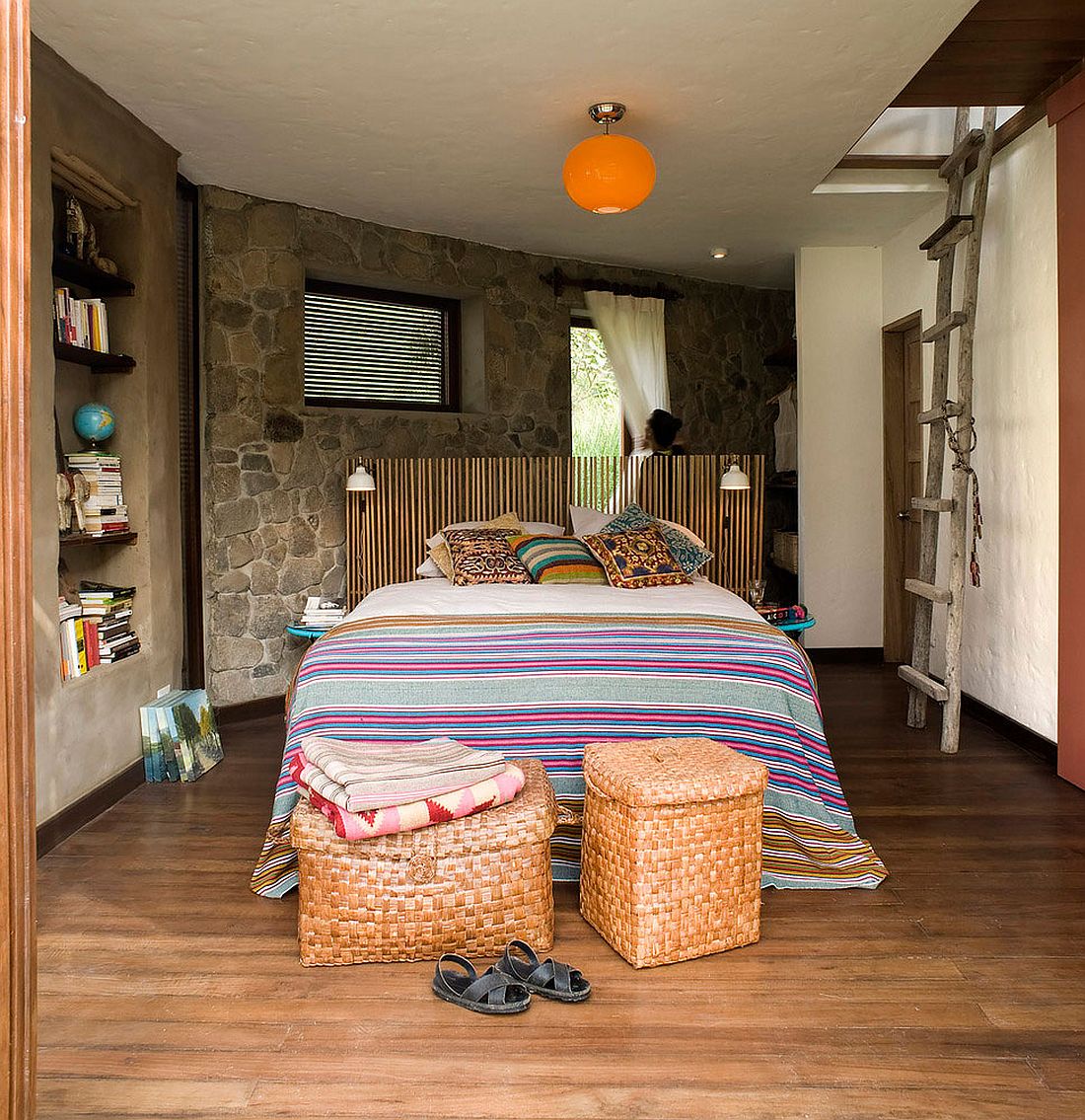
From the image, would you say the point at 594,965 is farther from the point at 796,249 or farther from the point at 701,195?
the point at 796,249

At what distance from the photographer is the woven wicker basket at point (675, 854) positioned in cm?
242

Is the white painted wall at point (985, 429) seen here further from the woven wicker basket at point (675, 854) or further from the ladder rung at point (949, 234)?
the woven wicker basket at point (675, 854)

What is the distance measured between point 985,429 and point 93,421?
405 centimetres

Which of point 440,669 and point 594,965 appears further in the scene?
point 440,669

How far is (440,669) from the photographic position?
10.5 ft

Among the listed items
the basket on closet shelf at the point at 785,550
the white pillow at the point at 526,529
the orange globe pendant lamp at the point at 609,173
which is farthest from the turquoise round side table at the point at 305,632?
the basket on closet shelf at the point at 785,550

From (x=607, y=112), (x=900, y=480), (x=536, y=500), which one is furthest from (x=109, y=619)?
(x=900, y=480)

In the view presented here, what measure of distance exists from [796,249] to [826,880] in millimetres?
4507

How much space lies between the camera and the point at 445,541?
4957 millimetres

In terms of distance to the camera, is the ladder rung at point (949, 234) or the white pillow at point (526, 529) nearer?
the ladder rung at point (949, 234)

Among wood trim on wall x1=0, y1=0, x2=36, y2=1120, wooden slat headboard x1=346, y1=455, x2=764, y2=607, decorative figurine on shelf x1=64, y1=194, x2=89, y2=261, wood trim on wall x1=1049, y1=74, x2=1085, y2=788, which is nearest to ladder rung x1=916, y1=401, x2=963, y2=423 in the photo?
wood trim on wall x1=1049, y1=74, x2=1085, y2=788

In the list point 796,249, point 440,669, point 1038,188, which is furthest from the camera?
point 796,249

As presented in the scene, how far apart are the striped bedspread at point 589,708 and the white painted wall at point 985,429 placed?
170 centimetres

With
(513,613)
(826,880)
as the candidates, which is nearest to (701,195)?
(513,613)
